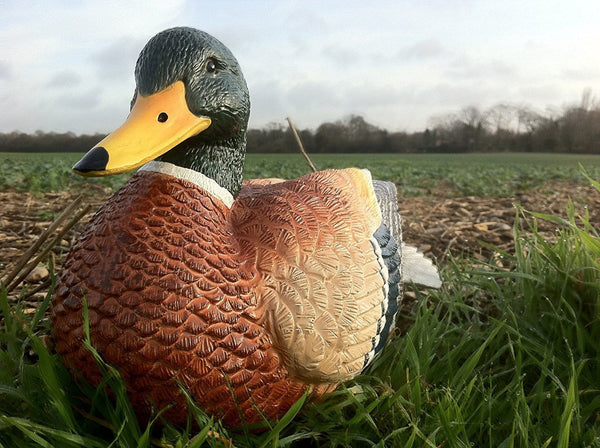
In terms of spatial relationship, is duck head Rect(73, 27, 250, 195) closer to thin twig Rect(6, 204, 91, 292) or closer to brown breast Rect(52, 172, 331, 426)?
brown breast Rect(52, 172, 331, 426)

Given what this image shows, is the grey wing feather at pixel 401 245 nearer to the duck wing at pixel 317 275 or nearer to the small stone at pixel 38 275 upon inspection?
the duck wing at pixel 317 275

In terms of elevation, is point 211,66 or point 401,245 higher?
point 211,66

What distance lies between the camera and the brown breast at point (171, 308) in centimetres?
118

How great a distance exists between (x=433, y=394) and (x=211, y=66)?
1133mm

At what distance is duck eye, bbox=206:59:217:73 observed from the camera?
130 cm

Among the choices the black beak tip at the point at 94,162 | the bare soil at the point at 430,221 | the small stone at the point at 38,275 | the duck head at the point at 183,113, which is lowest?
the small stone at the point at 38,275

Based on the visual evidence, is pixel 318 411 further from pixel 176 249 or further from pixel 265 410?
pixel 176 249

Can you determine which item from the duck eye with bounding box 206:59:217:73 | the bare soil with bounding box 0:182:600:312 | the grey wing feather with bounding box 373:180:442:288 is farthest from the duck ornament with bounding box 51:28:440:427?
the bare soil with bounding box 0:182:600:312

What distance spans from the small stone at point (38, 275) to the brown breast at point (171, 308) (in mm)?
1268

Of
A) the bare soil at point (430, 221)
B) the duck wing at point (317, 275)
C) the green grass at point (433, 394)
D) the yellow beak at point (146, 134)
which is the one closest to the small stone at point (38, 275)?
the bare soil at point (430, 221)

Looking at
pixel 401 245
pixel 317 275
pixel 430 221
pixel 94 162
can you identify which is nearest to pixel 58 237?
pixel 94 162

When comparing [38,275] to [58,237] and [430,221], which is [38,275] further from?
[430,221]

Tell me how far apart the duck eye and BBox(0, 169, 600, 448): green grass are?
2.55ft

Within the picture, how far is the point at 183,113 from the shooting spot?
1.24 metres
